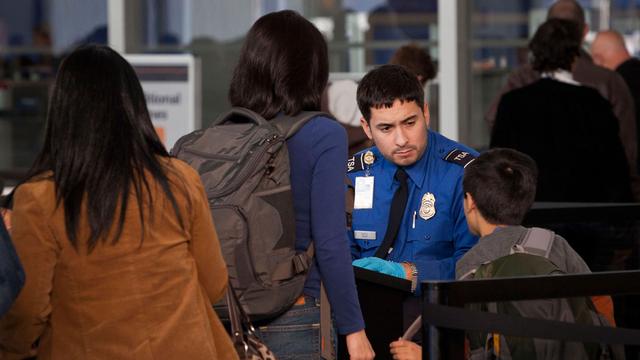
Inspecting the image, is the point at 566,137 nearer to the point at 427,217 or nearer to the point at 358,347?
the point at 427,217

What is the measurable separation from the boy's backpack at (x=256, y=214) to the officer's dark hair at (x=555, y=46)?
3.14m

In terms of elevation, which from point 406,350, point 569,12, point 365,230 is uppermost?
point 569,12

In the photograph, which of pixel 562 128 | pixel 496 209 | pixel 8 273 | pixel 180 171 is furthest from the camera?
pixel 562 128

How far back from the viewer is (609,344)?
303 centimetres

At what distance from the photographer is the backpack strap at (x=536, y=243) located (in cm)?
333

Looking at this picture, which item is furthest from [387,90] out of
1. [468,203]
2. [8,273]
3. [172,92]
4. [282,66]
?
[172,92]

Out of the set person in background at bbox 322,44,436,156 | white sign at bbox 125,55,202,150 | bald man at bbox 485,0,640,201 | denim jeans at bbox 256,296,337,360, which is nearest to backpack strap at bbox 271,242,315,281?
denim jeans at bbox 256,296,337,360

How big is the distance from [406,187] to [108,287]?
1.48m

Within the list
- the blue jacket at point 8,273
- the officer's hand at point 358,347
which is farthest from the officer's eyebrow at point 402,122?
the blue jacket at point 8,273

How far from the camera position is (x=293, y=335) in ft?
10.4

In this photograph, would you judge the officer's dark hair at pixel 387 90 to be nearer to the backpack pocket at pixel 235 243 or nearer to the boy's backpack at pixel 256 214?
the boy's backpack at pixel 256 214

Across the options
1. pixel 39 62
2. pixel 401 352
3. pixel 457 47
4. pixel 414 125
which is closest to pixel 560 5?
pixel 457 47

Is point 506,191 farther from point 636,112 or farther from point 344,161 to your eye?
point 636,112

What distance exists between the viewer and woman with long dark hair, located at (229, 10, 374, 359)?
3174mm
